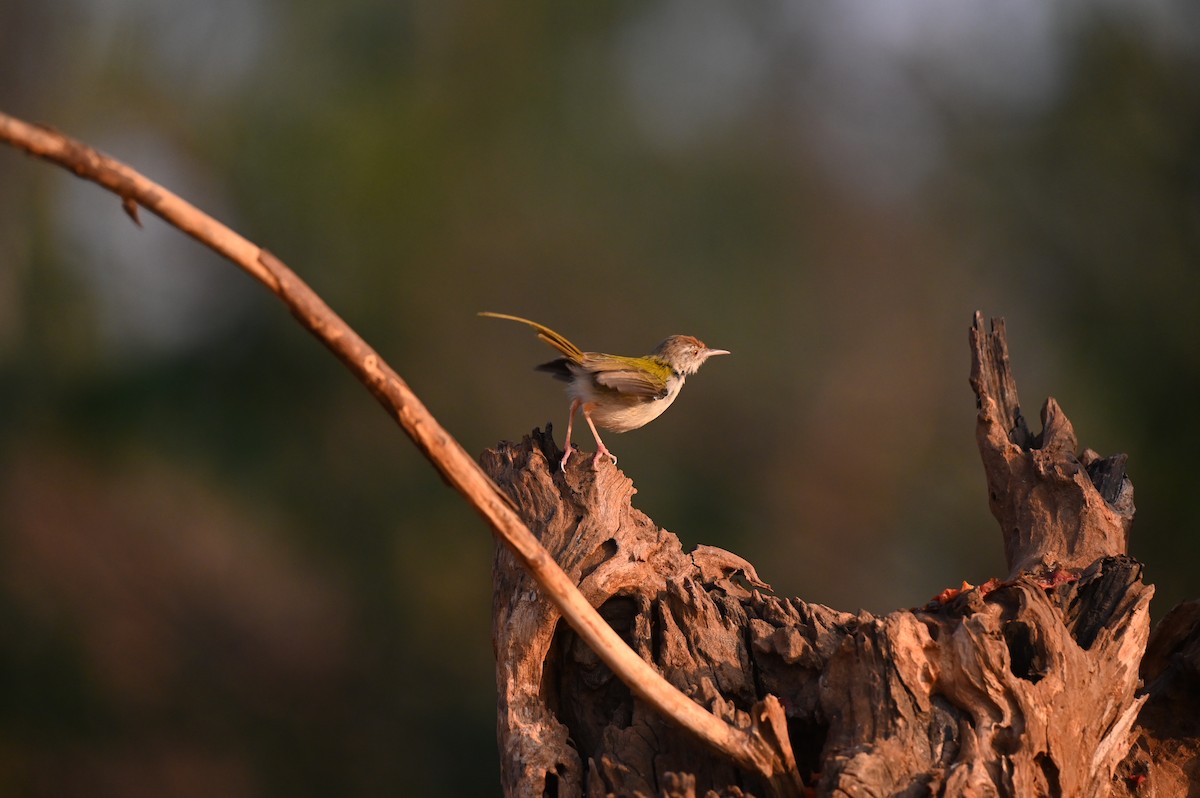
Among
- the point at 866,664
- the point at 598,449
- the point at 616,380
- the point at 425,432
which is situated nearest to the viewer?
the point at 425,432

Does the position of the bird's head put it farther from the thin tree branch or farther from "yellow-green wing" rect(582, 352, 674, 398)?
the thin tree branch

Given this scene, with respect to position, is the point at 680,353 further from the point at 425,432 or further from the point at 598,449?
the point at 425,432

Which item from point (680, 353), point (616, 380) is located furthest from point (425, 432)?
point (680, 353)

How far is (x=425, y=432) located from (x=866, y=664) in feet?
4.67

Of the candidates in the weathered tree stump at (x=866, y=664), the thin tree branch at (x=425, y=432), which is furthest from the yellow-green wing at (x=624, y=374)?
the thin tree branch at (x=425, y=432)

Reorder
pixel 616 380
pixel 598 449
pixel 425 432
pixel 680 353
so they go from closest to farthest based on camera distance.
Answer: pixel 425 432
pixel 598 449
pixel 616 380
pixel 680 353

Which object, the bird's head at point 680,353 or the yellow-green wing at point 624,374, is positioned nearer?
the yellow-green wing at point 624,374

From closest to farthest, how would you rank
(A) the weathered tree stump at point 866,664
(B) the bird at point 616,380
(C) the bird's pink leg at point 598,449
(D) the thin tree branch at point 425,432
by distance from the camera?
(D) the thin tree branch at point 425,432
(A) the weathered tree stump at point 866,664
(C) the bird's pink leg at point 598,449
(B) the bird at point 616,380

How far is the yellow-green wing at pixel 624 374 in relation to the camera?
4.41 metres

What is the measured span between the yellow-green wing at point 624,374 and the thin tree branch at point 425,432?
1.36 m

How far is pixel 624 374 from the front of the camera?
175 inches

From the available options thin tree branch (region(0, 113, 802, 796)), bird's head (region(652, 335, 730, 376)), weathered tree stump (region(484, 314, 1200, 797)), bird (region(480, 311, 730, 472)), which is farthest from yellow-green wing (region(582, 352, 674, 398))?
thin tree branch (region(0, 113, 802, 796))

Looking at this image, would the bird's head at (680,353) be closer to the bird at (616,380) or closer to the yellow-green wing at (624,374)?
the bird at (616,380)

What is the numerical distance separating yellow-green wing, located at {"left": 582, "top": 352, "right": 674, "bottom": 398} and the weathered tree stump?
36 cm
